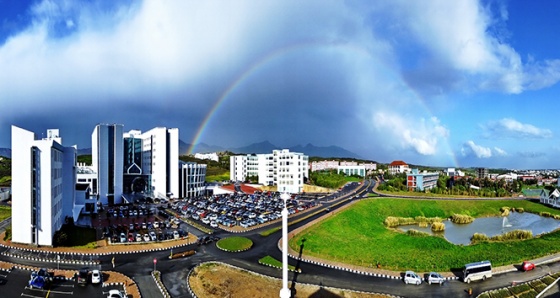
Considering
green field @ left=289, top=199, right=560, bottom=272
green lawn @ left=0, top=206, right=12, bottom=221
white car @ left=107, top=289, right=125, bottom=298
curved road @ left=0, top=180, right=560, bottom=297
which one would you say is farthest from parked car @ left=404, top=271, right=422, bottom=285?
green lawn @ left=0, top=206, right=12, bottom=221

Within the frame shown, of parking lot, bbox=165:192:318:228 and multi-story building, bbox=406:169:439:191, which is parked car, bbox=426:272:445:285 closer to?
parking lot, bbox=165:192:318:228

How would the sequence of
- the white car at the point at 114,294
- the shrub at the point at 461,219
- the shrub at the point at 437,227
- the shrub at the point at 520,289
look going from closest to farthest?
the white car at the point at 114,294
the shrub at the point at 520,289
the shrub at the point at 437,227
the shrub at the point at 461,219

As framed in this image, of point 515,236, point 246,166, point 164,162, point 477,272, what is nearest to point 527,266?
point 477,272

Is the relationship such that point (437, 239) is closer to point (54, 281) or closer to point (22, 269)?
point (54, 281)

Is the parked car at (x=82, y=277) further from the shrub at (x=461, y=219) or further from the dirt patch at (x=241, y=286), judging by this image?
the shrub at (x=461, y=219)

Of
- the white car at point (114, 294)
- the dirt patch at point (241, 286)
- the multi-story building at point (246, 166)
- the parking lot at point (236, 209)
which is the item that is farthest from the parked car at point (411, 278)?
the multi-story building at point (246, 166)

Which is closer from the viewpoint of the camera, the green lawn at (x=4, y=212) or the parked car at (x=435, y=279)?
the parked car at (x=435, y=279)

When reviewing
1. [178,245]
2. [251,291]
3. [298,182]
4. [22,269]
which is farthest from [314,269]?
[298,182]
